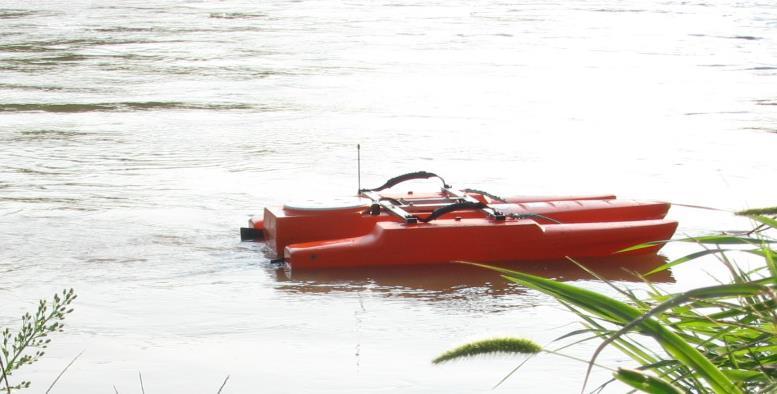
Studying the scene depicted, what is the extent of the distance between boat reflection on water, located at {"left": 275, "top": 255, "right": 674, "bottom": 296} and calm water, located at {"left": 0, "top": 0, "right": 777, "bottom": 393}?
0.02 metres

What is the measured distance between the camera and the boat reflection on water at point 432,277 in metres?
6.74

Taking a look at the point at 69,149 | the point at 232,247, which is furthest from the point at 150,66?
the point at 232,247

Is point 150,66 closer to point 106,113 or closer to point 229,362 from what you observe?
point 106,113

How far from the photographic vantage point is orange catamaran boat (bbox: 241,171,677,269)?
6.92 metres

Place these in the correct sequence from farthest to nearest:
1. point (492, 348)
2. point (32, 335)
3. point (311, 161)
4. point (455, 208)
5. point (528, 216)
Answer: point (311, 161), point (528, 216), point (455, 208), point (32, 335), point (492, 348)

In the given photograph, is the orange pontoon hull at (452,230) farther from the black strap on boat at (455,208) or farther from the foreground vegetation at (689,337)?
the foreground vegetation at (689,337)

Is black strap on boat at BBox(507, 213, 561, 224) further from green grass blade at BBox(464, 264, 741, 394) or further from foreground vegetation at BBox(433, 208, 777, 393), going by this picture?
green grass blade at BBox(464, 264, 741, 394)

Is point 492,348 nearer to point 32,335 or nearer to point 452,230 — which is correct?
point 32,335

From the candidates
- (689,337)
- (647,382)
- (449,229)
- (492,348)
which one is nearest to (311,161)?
(449,229)

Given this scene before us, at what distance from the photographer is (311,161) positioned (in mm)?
10305

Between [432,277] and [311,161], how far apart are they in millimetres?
3569

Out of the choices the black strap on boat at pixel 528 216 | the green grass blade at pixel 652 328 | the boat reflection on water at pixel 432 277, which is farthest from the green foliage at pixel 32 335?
the black strap on boat at pixel 528 216

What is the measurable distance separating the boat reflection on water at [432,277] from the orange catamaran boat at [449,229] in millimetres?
53

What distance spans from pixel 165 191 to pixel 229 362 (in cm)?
385
